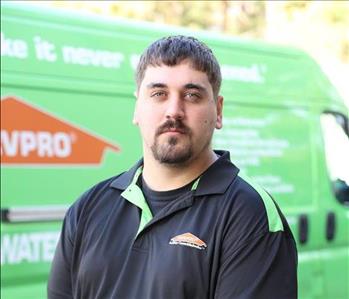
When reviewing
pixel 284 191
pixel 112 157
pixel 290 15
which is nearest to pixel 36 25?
pixel 112 157

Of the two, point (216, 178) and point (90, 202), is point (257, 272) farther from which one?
point (90, 202)

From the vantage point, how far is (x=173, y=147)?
A: 6.61ft

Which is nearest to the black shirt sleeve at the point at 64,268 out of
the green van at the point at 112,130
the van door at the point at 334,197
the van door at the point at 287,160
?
the green van at the point at 112,130

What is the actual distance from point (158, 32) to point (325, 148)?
5.53ft

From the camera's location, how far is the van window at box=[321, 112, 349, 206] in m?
5.71

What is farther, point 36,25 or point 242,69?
point 242,69

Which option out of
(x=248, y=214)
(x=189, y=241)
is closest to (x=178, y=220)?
(x=189, y=241)

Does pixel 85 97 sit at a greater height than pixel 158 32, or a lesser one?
lesser

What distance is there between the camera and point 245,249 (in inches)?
74.4

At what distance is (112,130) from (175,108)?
93.4 inches

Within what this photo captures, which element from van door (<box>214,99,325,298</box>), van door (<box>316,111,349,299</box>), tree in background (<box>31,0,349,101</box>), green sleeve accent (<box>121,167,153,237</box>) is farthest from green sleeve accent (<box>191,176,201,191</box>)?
tree in background (<box>31,0,349,101</box>)

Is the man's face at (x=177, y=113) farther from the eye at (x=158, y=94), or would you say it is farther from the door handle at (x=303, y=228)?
the door handle at (x=303, y=228)

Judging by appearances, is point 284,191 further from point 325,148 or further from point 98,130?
point 98,130

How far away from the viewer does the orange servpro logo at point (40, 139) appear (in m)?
3.87
